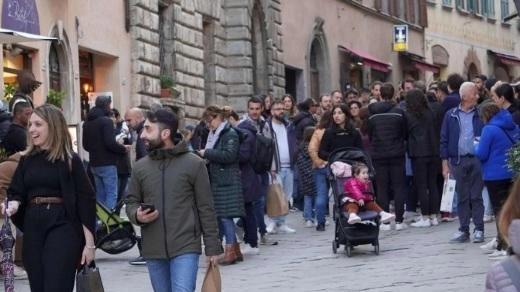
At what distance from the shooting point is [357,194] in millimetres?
15594

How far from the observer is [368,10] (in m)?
47.9

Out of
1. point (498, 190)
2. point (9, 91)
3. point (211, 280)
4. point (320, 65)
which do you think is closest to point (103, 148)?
point (9, 91)

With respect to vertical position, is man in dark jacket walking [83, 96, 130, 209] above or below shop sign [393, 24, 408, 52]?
below

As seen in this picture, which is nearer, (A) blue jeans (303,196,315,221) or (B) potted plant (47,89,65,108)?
(A) blue jeans (303,196,315,221)

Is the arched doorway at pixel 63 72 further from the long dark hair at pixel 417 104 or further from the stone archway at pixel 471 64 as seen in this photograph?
the stone archway at pixel 471 64

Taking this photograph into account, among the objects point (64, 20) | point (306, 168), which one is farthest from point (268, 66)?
point (306, 168)

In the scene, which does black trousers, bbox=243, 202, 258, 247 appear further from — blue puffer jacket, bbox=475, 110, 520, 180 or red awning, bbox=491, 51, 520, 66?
red awning, bbox=491, 51, 520, 66

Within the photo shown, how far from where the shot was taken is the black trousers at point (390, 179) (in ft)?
60.4

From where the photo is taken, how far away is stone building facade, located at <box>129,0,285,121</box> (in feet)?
92.7

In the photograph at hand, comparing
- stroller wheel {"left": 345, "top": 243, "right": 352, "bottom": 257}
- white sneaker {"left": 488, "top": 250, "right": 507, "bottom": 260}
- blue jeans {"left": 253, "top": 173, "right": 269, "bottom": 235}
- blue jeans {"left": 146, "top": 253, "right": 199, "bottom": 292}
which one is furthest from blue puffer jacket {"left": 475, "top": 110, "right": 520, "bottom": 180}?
blue jeans {"left": 146, "top": 253, "right": 199, "bottom": 292}

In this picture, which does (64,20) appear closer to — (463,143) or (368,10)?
(463,143)

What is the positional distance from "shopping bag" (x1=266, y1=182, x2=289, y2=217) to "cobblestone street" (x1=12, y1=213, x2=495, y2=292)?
544 mm

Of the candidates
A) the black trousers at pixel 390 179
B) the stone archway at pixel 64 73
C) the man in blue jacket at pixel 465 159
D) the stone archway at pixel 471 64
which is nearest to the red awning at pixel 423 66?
the stone archway at pixel 471 64

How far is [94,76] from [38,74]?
148 inches
